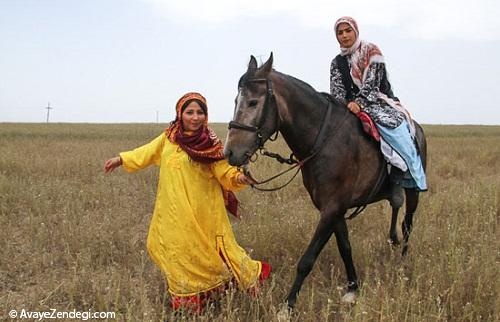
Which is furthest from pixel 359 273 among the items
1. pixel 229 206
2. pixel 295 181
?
pixel 295 181

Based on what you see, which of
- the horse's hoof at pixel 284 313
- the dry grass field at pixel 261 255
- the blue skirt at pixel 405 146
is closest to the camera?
the horse's hoof at pixel 284 313

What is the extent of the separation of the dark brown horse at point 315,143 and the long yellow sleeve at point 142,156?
105 centimetres

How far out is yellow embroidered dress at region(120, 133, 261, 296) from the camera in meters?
3.34

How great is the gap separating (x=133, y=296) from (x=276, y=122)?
203 centimetres

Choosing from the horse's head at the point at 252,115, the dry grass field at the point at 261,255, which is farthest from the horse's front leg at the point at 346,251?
the horse's head at the point at 252,115

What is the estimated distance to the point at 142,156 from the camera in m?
3.67

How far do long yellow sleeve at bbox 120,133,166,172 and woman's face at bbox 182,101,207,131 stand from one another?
398mm

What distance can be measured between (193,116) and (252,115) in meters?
0.65

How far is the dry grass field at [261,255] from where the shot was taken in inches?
127

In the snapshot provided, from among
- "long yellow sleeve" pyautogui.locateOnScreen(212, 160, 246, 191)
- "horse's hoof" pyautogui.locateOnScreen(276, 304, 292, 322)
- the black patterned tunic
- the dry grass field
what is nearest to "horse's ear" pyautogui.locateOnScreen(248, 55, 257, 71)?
"long yellow sleeve" pyautogui.locateOnScreen(212, 160, 246, 191)

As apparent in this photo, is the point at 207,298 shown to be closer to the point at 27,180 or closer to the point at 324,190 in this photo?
the point at 324,190

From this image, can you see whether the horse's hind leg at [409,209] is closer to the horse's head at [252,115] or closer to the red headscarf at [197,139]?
the horse's head at [252,115]

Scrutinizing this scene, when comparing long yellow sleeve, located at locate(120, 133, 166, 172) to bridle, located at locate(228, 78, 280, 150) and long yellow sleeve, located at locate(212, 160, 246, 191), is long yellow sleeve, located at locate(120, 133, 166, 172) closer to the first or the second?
long yellow sleeve, located at locate(212, 160, 246, 191)

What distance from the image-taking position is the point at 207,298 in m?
3.51
